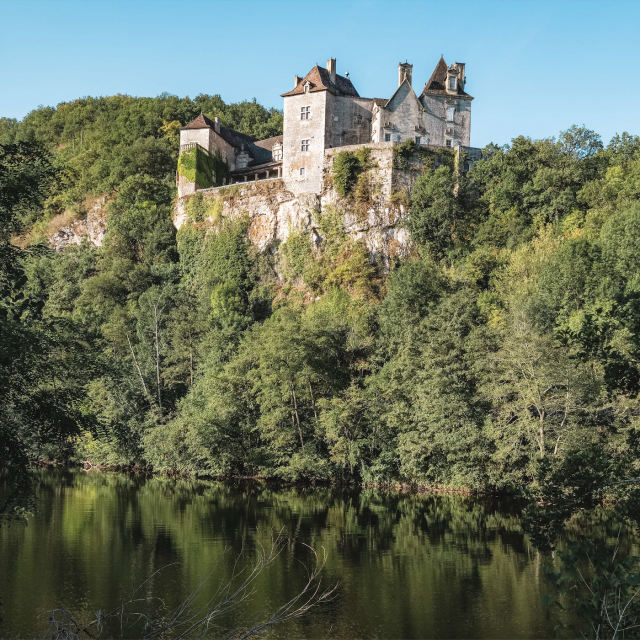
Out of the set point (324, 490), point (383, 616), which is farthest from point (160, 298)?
point (383, 616)

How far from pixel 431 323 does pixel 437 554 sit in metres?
17.8

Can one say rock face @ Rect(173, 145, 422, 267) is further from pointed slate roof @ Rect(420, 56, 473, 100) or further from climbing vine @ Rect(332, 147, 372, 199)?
pointed slate roof @ Rect(420, 56, 473, 100)

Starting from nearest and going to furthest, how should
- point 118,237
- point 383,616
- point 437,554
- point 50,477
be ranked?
point 383,616 → point 437,554 → point 50,477 → point 118,237

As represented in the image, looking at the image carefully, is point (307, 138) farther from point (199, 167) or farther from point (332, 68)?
point (199, 167)

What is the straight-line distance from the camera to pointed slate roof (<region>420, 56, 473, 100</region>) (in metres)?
60.0

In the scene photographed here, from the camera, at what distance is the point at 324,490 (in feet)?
128

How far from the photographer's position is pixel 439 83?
6112 centimetres

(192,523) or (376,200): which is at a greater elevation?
(376,200)

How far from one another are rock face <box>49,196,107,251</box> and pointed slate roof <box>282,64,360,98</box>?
22.9 m

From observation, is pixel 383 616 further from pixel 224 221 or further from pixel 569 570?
pixel 224 221

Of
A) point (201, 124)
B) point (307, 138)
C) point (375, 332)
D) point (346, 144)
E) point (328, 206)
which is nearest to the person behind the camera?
point (375, 332)

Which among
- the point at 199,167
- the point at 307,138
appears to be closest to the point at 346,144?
the point at 307,138

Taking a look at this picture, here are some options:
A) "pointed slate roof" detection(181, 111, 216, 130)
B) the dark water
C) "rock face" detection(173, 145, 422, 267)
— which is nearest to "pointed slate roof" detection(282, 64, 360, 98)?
"rock face" detection(173, 145, 422, 267)

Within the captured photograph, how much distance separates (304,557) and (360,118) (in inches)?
1733
